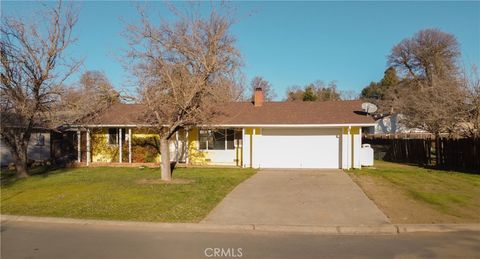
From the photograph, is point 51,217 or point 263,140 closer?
point 51,217

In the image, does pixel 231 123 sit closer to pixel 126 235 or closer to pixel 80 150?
pixel 80 150

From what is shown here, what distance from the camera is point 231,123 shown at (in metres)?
22.2

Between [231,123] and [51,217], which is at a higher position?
[231,123]

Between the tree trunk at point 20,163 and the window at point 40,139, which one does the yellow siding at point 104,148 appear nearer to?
the window at point 40,139

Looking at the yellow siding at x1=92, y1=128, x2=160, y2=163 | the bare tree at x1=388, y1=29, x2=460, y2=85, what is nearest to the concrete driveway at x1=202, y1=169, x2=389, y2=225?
the yellow siding at x1=92, y1=128, x2=160, y2=163

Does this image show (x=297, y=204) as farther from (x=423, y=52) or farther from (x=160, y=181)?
(x=423, y=52)

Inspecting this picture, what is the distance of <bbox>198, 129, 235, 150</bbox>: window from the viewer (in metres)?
23.2

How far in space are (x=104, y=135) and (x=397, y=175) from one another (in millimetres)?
15636

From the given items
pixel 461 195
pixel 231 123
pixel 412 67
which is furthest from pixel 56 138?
pixel 412 67

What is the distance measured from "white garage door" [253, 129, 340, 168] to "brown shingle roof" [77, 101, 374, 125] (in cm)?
71

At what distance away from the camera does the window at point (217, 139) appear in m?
23.2

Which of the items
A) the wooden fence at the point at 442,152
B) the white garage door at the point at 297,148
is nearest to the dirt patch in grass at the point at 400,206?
the white garage door at the point at 297,148

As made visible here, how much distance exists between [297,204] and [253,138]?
10838 mm

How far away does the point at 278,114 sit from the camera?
2361 centimetres
